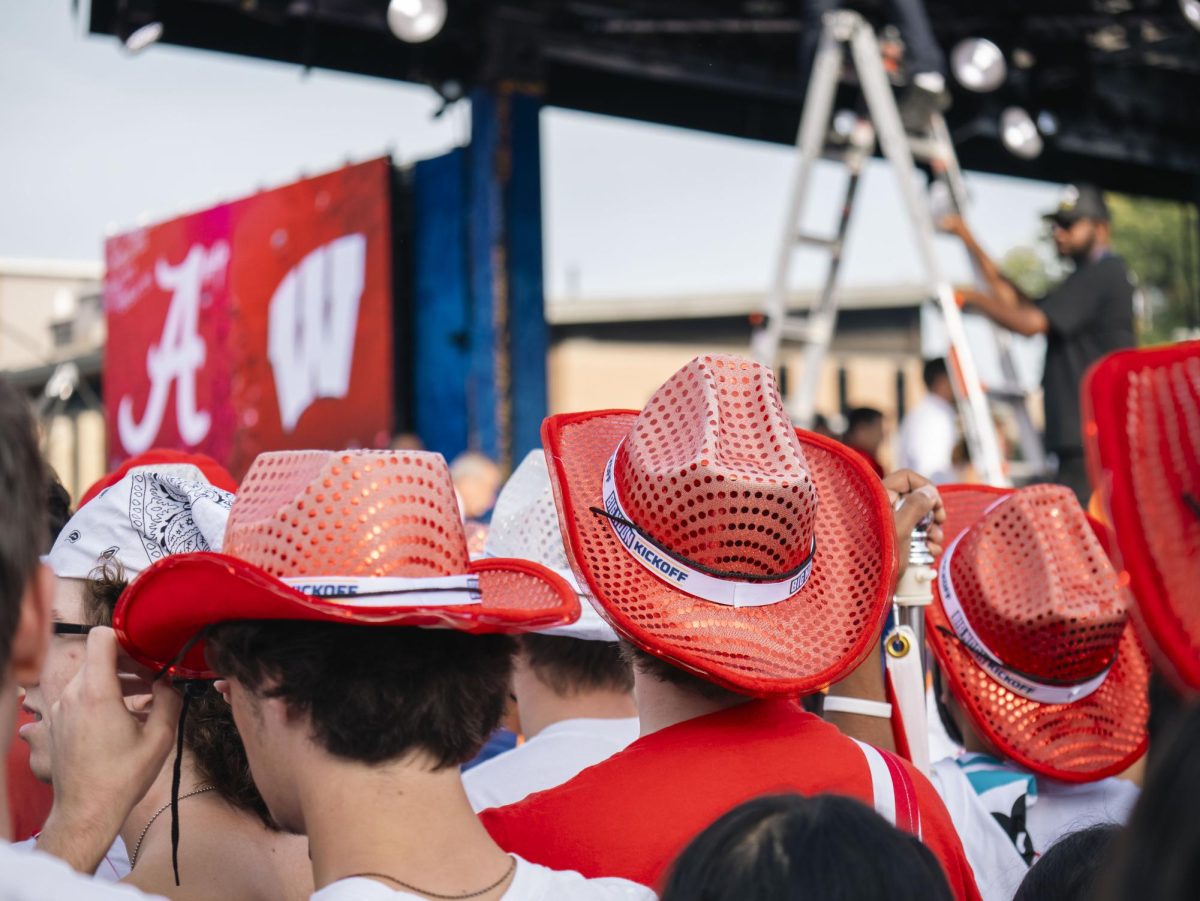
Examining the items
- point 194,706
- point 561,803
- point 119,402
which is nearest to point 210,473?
point 194,706

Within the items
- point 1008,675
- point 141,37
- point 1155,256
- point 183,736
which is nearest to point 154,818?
point 183,736

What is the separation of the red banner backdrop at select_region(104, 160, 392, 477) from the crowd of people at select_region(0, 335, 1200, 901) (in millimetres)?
5649

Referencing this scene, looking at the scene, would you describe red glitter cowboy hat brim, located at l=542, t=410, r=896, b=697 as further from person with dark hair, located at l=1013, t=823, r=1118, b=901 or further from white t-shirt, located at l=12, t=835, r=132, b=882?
white t-shirt, located at l=12, t=835, r=132, b=882

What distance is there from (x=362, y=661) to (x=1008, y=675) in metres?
1.31

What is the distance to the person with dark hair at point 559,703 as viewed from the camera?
2.32 m

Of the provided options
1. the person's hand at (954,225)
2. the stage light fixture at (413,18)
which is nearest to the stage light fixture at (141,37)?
the stage light fixture at (413,18)

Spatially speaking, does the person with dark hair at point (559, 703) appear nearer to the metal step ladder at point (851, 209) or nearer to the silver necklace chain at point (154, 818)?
the silver necklace chain at point (154, 818)

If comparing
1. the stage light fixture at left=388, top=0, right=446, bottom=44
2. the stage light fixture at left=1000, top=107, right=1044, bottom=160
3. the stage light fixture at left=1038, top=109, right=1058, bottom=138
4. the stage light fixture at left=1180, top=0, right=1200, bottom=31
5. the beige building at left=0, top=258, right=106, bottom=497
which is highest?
the stage light fixture at left=1180, top=0, right=1200, bottom=31

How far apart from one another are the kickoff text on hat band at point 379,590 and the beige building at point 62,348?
12949mm

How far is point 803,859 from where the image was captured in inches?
44.5

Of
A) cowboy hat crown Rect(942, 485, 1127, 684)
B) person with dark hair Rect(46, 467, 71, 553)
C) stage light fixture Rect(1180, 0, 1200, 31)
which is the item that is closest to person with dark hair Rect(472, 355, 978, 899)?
cowboy hat crown Rect(942, 485, 1127, 684)

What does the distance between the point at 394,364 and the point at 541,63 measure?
1921 mm

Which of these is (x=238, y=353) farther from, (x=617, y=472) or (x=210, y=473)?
(x=617, y=472)

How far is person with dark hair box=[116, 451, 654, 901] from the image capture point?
1.39 metres
